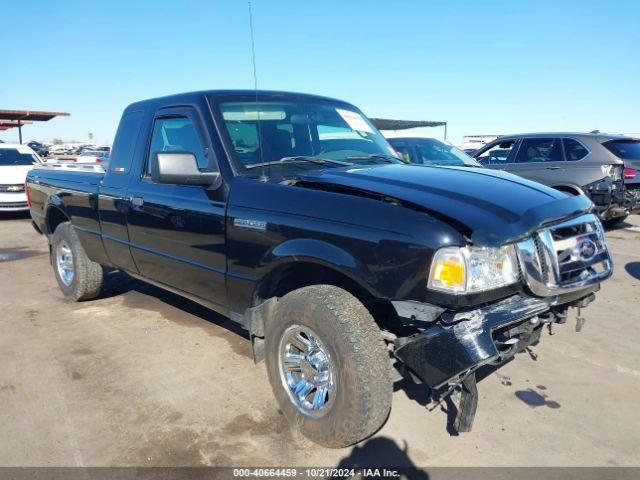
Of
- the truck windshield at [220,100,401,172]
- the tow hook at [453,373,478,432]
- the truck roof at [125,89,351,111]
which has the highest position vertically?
the truck roof at [125,89,351,111]

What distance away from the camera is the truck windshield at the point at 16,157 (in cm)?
1209

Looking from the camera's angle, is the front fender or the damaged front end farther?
the front fender

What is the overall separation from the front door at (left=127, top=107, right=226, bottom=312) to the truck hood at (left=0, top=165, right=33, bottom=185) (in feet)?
29.6

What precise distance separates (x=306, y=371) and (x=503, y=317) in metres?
1.10

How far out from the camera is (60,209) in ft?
16.8

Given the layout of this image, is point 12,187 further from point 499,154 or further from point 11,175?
point 499,154

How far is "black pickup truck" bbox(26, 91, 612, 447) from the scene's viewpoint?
2287 millimetres

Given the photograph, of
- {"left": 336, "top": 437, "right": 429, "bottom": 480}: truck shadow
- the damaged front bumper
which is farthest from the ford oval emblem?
{"left": 336, "top": 437, "right": 429, "bottom": 480}: truck shadow

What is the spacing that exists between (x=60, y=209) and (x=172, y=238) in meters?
2.28

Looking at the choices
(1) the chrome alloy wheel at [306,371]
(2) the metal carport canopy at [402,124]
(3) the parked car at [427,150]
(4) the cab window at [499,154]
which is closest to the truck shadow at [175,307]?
(1) the chrome alloy wheel at [306,371]

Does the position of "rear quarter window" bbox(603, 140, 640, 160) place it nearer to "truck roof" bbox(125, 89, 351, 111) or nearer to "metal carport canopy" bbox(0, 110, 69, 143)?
"truck roof" bbox(125, 89, 351, 111)

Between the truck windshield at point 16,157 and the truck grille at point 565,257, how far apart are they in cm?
1283

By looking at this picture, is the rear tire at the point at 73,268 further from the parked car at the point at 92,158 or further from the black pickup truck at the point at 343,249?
the black pickup truck at the point at 343,249

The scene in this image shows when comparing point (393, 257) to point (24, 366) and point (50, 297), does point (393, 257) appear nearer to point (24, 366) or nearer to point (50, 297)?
point (24, 366)
